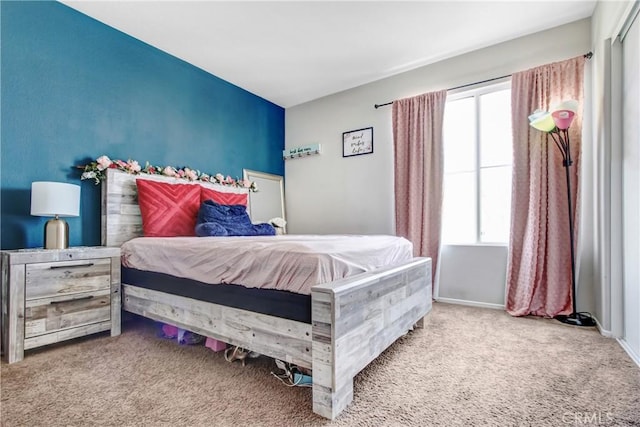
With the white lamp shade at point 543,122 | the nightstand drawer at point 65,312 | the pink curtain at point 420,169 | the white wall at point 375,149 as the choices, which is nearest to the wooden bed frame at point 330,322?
the nightstand drawer at point 65,312

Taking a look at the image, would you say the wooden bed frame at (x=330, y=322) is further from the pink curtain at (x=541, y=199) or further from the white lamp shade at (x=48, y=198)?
the pink curtain at (x=541, y=199)

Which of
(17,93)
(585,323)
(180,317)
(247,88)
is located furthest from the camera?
(247,88)

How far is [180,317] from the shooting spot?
6.45 ft

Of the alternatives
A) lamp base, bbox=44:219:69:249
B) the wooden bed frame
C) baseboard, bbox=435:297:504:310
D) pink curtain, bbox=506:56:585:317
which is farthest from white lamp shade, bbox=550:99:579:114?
lamp base, bbox=44:219:69:249

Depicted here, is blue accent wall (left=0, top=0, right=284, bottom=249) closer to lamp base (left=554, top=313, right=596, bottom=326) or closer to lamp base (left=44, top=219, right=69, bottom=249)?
lamp base (left=44, top=219, right=69, bottom=249)

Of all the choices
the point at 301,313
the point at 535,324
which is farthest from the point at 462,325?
the point at 301,313

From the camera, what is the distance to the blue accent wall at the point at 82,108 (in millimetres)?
2221

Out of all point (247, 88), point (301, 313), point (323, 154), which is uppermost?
point (247, 88)

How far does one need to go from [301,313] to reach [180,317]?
102cm

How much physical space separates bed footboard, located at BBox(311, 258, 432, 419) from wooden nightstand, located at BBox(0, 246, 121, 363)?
1850mm

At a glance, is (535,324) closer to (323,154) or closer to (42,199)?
(323,154)

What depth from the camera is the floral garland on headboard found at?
2535mm

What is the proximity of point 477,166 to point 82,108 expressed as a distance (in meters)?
3.78

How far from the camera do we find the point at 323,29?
112 inches
